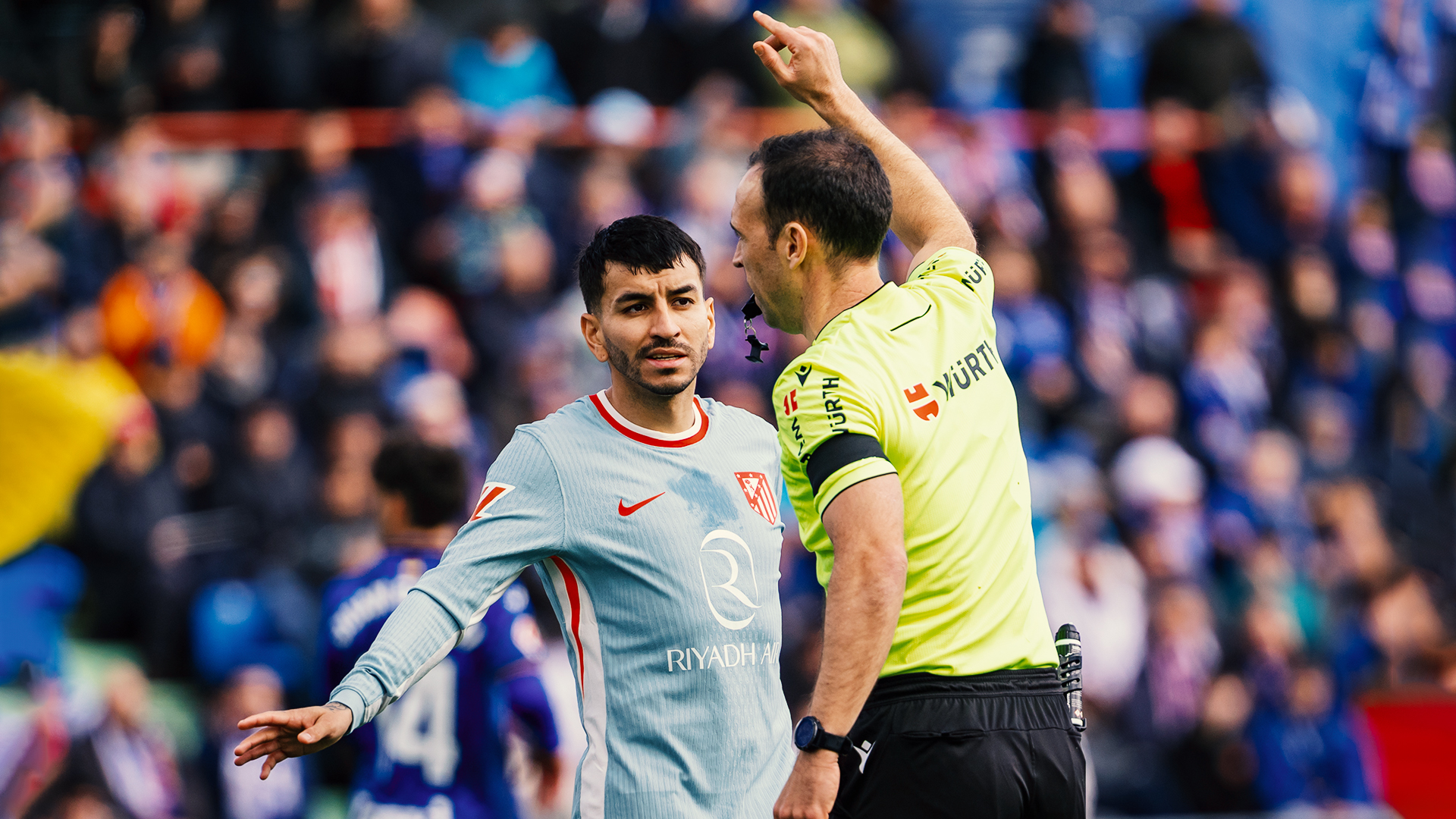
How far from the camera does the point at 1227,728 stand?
32.8 ft

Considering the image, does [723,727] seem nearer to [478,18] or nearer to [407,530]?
[407,530]

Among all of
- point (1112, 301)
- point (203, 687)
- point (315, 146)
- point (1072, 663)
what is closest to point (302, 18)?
point (315, 146)

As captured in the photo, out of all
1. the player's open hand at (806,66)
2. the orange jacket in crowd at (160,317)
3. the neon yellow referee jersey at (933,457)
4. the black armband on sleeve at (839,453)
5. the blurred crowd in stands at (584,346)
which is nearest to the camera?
the black armband on sleeve at (839,453)

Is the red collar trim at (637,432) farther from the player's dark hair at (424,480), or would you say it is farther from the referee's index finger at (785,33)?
the player's dark hair at (424,480)

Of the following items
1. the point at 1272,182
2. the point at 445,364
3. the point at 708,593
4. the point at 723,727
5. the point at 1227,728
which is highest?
the point at 1272,182

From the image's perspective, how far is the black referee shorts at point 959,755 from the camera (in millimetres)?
3439

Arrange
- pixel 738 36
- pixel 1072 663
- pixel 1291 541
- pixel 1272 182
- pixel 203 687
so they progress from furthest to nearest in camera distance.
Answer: pixel 1272 182
pixel 738 36
pixel 1291 541
pixel 203 687
pixel 1072 663

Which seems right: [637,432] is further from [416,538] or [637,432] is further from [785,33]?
[416,538]

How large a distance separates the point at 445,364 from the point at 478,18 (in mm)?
4411

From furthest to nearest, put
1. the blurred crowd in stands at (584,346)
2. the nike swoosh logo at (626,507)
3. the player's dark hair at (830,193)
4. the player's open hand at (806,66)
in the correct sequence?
1. the blurred crowd in stands at (584,346)
2. the player's open hand at (806,66)
3. the nike swoosh logo at (626,507)
4. the player's dark hair at (830,193)

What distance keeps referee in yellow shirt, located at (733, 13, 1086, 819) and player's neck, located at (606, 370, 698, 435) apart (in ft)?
1.45

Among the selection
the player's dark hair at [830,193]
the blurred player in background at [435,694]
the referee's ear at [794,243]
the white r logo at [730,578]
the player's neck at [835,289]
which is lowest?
the blurred player in background at [435,694]

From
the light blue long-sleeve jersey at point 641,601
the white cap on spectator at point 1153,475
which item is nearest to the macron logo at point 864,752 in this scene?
the light blue long-sleeve jersey at point 641,601

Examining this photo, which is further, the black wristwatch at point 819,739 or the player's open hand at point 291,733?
the player's open hand at point 291,733
